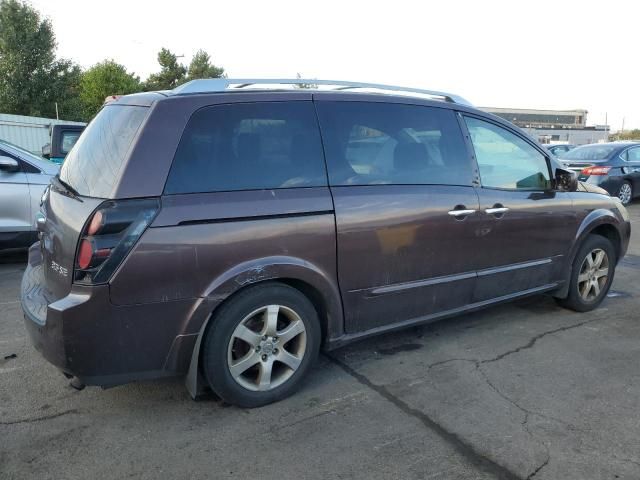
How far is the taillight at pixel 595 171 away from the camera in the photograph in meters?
12.3

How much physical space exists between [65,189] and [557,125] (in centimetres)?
8618

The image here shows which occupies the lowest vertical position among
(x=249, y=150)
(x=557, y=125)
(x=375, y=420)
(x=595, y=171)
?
(x=375, y=420)

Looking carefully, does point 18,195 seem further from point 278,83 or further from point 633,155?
point 633,155

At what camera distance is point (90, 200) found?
2.77 metres

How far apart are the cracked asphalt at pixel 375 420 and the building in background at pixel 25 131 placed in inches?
706

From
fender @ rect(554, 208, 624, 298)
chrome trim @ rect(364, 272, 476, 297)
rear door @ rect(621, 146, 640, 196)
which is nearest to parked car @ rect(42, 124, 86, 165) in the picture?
chrome trim @ rect(364, 272, 476, 297)

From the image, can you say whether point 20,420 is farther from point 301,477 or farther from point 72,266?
point 301,477

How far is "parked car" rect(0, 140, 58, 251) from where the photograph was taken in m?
6.53

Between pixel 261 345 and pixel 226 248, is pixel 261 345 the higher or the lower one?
the lower one

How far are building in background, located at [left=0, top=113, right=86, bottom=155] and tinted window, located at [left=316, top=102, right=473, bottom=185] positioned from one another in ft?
59.4

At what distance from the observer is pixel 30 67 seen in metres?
27.2

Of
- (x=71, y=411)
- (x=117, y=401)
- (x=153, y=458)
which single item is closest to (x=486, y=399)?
(x=153, y=458)

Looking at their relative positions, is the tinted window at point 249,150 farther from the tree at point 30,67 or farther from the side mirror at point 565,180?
the tree at point 30,67

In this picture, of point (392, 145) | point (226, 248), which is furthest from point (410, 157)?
point (226, 248)
